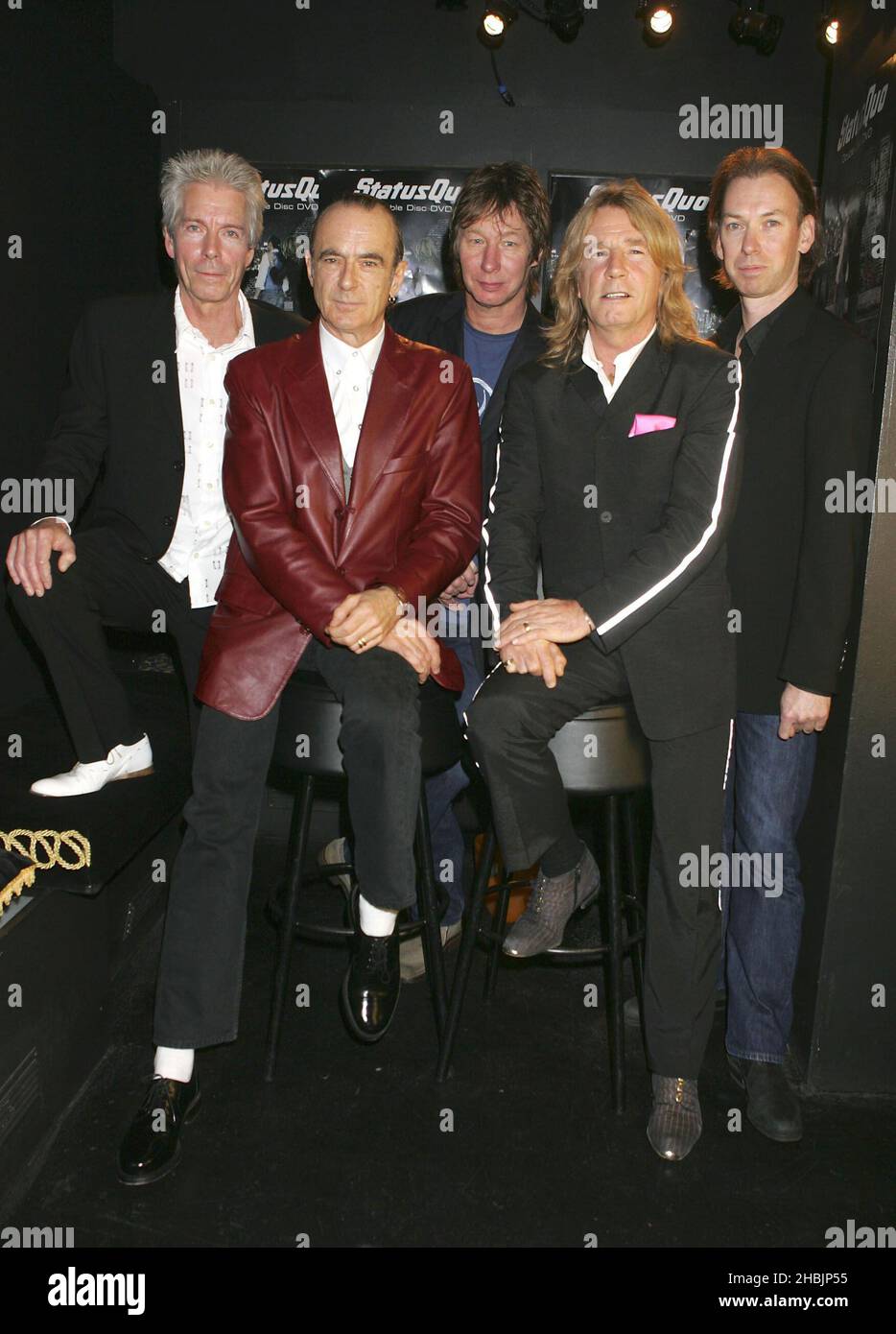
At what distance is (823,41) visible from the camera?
4.10 meters

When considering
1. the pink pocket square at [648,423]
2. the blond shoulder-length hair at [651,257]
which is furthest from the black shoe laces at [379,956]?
the blond shoulder-length hair at [651,257]

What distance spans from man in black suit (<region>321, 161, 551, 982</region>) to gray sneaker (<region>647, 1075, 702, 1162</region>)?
874mm

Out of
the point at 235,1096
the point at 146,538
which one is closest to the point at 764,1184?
the point at 235,1096

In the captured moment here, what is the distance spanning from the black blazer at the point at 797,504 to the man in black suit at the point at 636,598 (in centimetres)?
13

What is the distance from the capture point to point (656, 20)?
4102 mm

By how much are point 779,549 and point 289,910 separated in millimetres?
1378

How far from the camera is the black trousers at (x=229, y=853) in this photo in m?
2.22

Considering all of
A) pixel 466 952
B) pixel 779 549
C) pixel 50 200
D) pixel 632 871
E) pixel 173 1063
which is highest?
pixel 50 200

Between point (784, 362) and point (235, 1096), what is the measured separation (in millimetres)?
2081

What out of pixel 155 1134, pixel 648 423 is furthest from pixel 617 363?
pixel 155 1134

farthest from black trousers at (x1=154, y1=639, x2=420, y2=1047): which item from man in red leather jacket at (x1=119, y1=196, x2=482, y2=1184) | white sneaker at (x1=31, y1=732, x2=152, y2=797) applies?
white sneaker at (x1=31, y1=732, x2=152, y2=797)

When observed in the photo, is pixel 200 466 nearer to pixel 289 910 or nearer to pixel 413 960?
pixel 289 910

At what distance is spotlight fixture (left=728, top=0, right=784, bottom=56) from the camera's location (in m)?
4.04

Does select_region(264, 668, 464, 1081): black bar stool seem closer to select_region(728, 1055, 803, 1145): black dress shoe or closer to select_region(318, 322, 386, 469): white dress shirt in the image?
select_region(318, 322, 386, 469): white dress shirt
